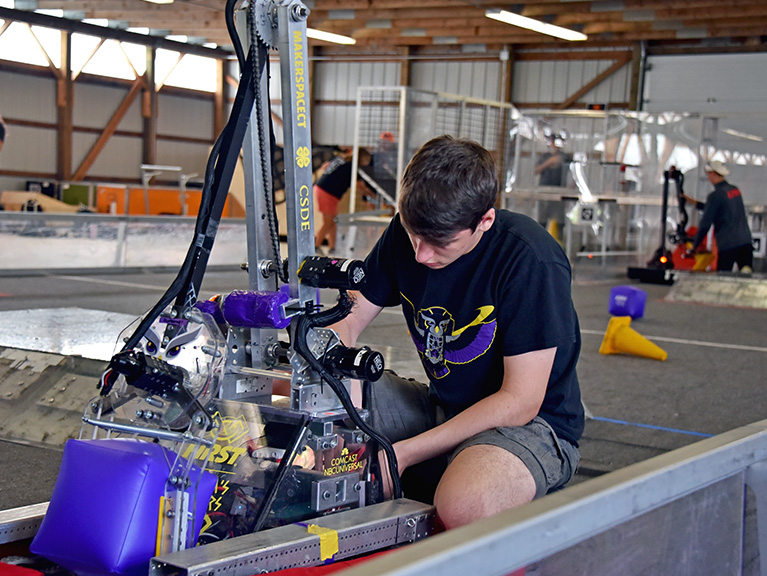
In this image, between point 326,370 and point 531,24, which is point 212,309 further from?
point 531,24

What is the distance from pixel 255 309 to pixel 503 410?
0.67 metres

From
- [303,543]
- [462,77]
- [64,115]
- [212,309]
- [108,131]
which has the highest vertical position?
[462,77]

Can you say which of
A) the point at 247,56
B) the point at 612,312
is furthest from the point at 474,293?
the point at 612,312

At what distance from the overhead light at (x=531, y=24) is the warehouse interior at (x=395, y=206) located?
9cm

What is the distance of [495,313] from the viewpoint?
229cm

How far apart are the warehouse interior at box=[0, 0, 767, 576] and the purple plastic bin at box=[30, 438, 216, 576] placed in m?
0.03

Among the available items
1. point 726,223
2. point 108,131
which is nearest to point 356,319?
point 726,223

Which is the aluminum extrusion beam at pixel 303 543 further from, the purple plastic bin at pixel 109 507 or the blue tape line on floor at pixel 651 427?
the blue tape line on floor at pixel 651 427

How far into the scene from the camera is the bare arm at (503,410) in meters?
2.22

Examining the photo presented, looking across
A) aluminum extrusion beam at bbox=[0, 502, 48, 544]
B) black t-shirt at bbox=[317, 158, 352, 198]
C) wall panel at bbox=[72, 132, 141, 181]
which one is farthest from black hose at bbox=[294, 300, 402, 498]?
wall panel at bbox=[72, 132, 141, 181]

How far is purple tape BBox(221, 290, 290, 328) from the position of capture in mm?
2053

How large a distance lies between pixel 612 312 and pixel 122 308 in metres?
4.57

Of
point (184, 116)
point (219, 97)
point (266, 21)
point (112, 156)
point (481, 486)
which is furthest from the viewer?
point (219, 97)

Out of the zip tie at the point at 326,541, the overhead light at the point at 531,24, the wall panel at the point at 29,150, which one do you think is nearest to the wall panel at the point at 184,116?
the wall panel at the point at 29,150
